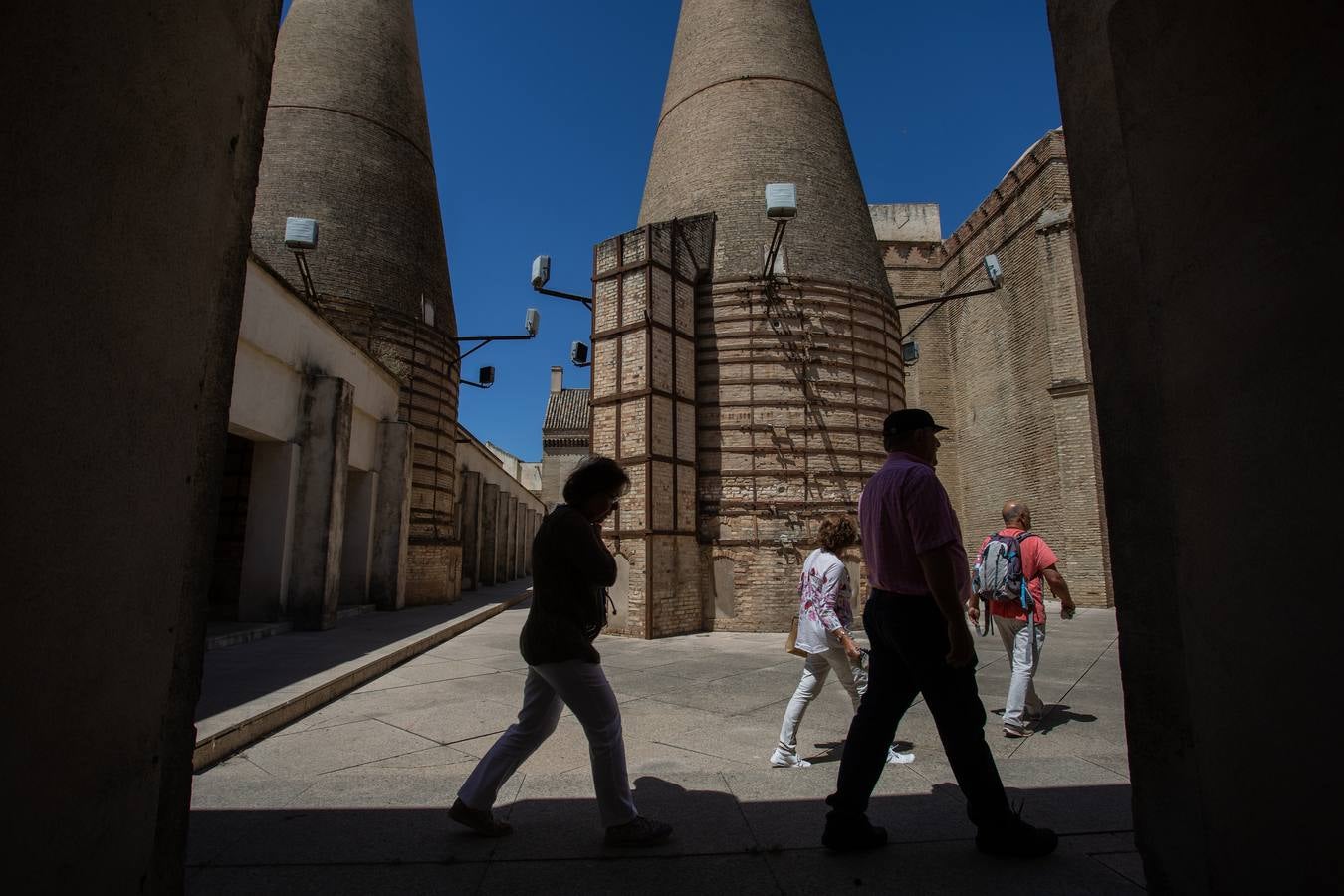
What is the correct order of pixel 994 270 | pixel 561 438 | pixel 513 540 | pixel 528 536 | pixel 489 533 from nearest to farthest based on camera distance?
pixel 994 270 → pixel 489 533 → pixel 513 540 → pixel 528 536 → pixel 561 438

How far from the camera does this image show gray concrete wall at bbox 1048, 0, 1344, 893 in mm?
1653

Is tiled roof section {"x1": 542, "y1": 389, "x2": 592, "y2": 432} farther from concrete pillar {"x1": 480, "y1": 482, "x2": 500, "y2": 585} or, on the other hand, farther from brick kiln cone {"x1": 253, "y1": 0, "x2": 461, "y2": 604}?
brick kiln cone {"x1": 253, "y1": 0, "x2": 461, "y2": 604}

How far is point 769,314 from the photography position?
1362 cm

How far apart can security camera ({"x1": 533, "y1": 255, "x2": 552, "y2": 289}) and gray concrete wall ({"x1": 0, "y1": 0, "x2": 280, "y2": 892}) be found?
11559 millimetres

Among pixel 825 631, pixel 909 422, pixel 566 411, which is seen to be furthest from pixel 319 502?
pixel 566 411

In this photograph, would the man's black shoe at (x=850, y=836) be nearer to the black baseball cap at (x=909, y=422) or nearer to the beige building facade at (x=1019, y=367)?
the black baseball cap at (x=909, y=422)

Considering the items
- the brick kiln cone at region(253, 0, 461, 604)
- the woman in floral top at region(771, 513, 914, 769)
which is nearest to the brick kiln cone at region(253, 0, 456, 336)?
the brick kiln cone at region(253, 0, 461, 604)

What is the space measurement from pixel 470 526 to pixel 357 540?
24.0 ft

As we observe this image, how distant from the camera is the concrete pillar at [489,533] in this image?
23688mm

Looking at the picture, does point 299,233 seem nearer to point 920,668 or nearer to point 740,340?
point 740,340

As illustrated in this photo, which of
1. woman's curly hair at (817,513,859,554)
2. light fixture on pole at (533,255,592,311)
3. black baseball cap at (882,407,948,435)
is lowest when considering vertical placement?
woman's curly hair at (817,513,859,554)

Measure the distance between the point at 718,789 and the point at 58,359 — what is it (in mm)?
3226

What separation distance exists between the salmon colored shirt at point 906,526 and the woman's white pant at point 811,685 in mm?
1318

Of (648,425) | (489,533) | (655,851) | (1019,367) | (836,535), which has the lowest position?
(655,851)
